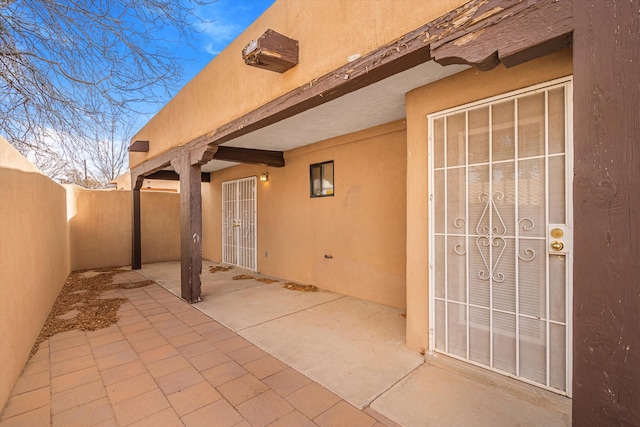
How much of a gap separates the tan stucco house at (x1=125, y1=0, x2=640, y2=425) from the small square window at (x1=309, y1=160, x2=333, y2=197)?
992mm

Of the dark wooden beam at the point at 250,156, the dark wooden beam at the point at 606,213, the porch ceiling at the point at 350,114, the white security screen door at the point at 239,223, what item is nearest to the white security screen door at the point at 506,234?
the porch ceiling at the point at 350,114

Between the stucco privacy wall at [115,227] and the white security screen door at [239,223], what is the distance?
185 cm

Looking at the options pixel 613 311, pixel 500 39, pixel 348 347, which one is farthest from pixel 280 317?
pixel 500 39

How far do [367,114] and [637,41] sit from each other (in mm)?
2868

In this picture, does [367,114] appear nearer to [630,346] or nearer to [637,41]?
[637,41]

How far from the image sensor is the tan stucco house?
1.29 meters

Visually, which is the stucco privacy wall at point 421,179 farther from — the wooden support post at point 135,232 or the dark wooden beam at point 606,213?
the wooden support post at point 135,232

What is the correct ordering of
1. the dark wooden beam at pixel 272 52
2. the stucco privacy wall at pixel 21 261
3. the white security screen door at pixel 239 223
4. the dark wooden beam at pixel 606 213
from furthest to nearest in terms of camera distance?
the white security screen door at pixel 239 223 < the dark wooden beam at pixel 272 52 < the stucco privacy wall at pixel 21 261 < the dark wooden beam at pixel 606 213

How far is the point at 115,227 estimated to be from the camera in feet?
26.3

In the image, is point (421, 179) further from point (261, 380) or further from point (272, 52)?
point (261, 380)

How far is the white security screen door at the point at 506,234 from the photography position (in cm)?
209

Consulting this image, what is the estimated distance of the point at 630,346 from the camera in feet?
3.80

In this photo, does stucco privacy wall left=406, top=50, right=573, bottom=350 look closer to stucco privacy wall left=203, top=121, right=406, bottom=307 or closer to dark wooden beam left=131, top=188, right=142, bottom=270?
stucco privacy wall left=203, top=121, right=406, bottom=307

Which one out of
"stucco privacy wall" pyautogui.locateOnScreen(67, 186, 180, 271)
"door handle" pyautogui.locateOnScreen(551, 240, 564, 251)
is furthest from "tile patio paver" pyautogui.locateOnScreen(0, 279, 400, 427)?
"stucco privacy wall" pyautogui.locateOnScreen(67, 186, 180, 271)
